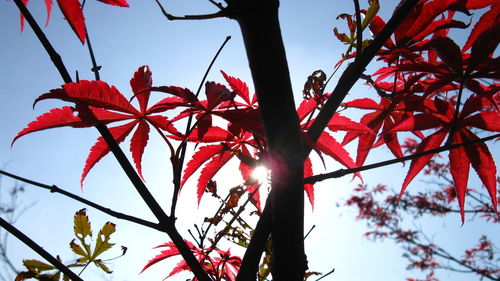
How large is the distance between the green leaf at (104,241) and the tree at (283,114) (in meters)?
0.17

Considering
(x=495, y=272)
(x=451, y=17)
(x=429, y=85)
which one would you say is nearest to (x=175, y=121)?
(x=429, y=85)

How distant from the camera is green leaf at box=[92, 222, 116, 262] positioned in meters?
0.88

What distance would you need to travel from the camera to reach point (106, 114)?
71cm

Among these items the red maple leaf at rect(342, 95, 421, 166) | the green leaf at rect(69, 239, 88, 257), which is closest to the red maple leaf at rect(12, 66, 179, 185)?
the green leaf at rect(69, 239, 88, 257)

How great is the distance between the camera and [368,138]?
957 millimetres

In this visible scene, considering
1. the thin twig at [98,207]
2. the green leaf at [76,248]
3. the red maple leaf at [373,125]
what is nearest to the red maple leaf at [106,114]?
the thin twig at [98,207]

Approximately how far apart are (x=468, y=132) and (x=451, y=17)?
1.07ft

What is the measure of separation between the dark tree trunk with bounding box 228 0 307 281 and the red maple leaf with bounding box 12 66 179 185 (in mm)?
246

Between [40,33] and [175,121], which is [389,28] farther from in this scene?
[40,33]

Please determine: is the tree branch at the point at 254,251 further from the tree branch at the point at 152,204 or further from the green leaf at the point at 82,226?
the green leaf at the point at 82,226

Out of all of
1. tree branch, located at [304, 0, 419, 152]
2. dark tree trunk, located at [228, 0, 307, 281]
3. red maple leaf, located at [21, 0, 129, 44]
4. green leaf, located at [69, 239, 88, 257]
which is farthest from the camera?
green leaf, located at [69, 239, 88, 257]

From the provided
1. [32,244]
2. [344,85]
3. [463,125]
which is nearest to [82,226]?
[32,244]

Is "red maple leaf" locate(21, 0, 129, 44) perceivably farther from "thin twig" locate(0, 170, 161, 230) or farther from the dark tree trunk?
the dark tree trunk

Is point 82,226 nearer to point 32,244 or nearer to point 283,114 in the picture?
point 32,244
